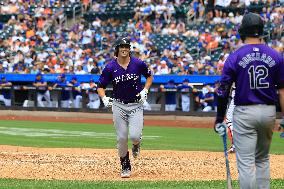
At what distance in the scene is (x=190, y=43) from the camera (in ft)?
94.4

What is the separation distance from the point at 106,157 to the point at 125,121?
2757 mm

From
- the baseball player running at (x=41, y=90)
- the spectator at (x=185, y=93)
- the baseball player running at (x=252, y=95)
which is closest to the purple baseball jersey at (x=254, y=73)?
the baseball player running at (x=252, y=95)

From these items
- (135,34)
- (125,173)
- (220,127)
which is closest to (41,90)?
(135,34)

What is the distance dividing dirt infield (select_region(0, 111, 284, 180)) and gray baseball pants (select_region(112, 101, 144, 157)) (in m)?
0.50

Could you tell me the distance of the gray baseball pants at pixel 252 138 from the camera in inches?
281

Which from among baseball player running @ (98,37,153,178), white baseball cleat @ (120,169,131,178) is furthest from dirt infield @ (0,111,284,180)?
baseball player running @ (98,37,153,178)

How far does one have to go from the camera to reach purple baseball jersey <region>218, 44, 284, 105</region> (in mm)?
7125

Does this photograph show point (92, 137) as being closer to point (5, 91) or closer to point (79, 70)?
point (79, 70)

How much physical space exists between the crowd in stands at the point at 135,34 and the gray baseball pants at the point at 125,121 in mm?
13227

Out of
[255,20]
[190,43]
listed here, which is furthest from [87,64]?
[255,20]

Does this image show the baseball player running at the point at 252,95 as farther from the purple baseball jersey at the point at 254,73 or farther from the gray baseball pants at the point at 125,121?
the gray baseball pants at the point at 125,121

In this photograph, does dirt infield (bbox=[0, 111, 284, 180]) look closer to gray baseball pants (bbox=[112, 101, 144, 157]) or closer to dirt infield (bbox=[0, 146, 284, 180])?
dirt infield (bbox=[0, 146, 284, 180])

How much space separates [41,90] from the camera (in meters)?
28.3

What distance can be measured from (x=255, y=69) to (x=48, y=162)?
21.9 ft
